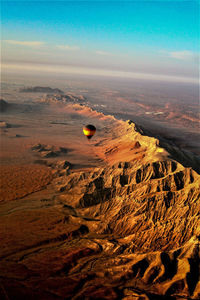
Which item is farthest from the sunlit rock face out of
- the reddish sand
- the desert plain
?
the reddish sand

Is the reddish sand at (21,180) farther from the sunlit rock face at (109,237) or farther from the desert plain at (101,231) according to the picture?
the sunlit rock face at (109,237)

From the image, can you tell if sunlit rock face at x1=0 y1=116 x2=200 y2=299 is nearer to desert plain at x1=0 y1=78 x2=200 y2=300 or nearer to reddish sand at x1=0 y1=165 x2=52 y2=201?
desert plain at x1=0 y1=78 x2=200 y2=300

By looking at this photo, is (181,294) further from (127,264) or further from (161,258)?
(127,264)

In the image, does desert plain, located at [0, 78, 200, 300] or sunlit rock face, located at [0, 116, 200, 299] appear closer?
sunlit rock face, located at [0, 116, 200, 299]

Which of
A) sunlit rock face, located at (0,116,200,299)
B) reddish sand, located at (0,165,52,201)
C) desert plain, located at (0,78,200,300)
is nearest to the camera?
sunlit rock face, located at (0,116,200,299)

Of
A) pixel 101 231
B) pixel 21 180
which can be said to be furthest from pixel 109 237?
pixel 21 180

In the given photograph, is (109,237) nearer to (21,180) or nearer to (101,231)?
(101,231)

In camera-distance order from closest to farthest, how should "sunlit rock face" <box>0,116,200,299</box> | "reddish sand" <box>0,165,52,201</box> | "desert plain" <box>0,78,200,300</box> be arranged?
1. "sunlit rock face" <box>0,116,200,299</box>
2. "desert plain" <box>0,78,200,300</box>
3. "reddish sand" <box>0,165,52,201</box>

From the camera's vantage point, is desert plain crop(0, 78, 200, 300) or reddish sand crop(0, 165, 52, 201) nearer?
desert plain crop(0, 78, 200, 300)

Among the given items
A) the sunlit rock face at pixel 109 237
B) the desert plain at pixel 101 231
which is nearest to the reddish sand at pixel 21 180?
the desert plain at pixel 101 231

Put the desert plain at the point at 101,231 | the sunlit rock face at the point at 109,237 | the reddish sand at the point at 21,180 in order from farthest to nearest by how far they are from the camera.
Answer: the reddish sand at the point at 21,180 → the desert plain at the point at 101,231 → the sunlit rock face at the point at 109,237
